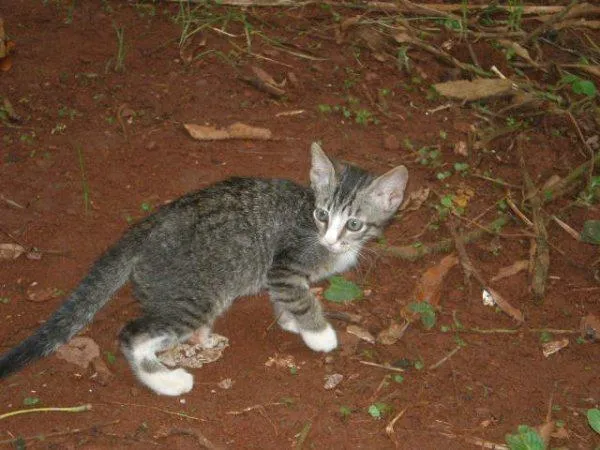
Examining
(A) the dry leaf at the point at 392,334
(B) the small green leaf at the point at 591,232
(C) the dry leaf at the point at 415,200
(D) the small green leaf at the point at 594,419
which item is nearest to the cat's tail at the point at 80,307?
(A) the dry leaf at the point at 392,334

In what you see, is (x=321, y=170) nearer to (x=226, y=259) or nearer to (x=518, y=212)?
(x=226, y=259)

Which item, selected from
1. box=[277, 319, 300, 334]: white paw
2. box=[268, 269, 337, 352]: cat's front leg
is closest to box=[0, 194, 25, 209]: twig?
box=[268, 269, 337, 352]: cat's front leg

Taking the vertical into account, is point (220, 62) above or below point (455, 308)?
above

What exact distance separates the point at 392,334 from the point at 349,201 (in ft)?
3.16

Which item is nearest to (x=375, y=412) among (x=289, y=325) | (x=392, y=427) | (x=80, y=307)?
(x=392, y=427)

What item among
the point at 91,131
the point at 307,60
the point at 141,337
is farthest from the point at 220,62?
the point at 141,337

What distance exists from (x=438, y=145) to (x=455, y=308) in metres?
1.76

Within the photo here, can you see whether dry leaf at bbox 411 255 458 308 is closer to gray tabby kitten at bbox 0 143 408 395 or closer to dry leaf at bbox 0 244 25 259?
gray tabby kitten at bbox 0 143 408 395

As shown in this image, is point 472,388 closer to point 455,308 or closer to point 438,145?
point 455,308

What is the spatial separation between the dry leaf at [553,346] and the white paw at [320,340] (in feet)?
4.63

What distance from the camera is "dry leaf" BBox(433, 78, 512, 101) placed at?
661 cm

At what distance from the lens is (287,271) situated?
4836mm

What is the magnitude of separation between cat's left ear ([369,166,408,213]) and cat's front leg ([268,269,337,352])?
772 mm

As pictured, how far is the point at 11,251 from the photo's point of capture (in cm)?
502
